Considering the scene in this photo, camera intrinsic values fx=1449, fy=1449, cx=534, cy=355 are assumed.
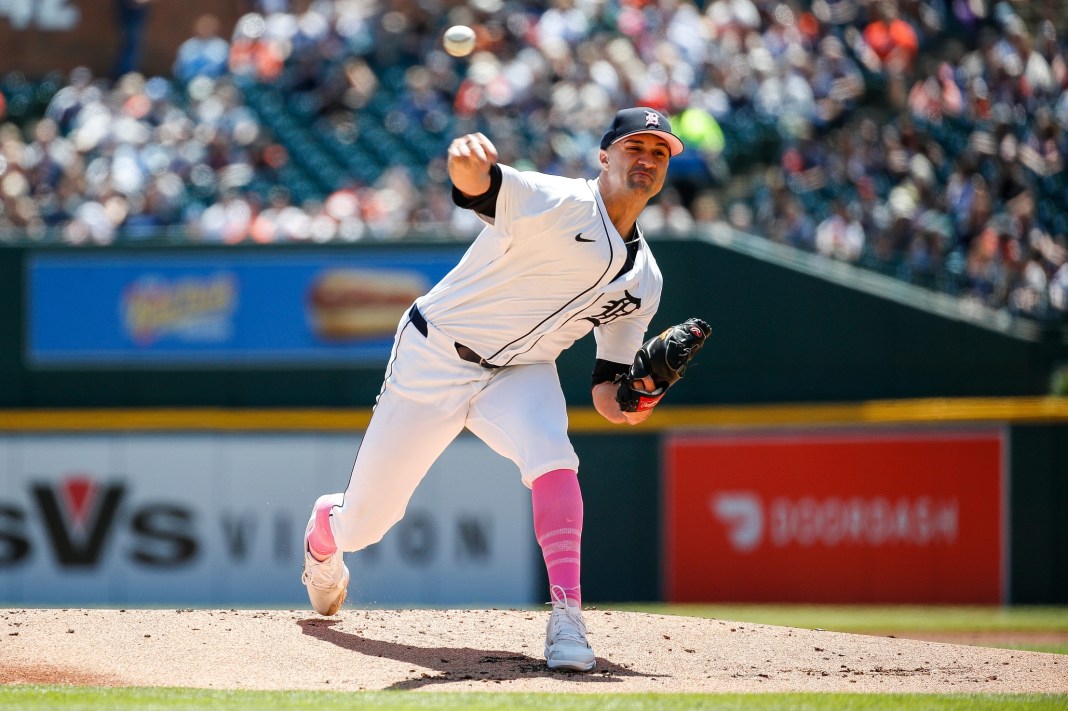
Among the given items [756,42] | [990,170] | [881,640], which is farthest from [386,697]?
[756,42]

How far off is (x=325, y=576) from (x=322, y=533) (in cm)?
24

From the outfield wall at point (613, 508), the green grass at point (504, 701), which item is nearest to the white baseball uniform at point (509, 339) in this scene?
the green grass at point (504, 701)

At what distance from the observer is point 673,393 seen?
1122cm

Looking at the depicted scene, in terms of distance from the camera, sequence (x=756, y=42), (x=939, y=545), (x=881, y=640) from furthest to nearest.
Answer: (x=756, y=42)
(x=939, y=545)
(x=881, y=640)

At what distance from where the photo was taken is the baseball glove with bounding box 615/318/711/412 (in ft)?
17.4

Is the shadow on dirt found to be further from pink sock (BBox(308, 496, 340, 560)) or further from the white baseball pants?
the white baseball pants

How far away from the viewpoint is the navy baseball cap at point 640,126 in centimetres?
519

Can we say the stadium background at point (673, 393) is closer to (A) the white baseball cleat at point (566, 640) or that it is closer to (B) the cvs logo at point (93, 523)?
(B) the cvs logo at point (93, 523)

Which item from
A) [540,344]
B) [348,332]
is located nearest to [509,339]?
[540,344]

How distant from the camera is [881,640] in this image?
6.14m

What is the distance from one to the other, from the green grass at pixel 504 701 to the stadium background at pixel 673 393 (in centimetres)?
612

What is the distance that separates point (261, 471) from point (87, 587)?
66.2 inches

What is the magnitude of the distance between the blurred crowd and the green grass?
6.85 meters

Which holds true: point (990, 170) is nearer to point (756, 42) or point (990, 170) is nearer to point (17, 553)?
point (756, 42)
